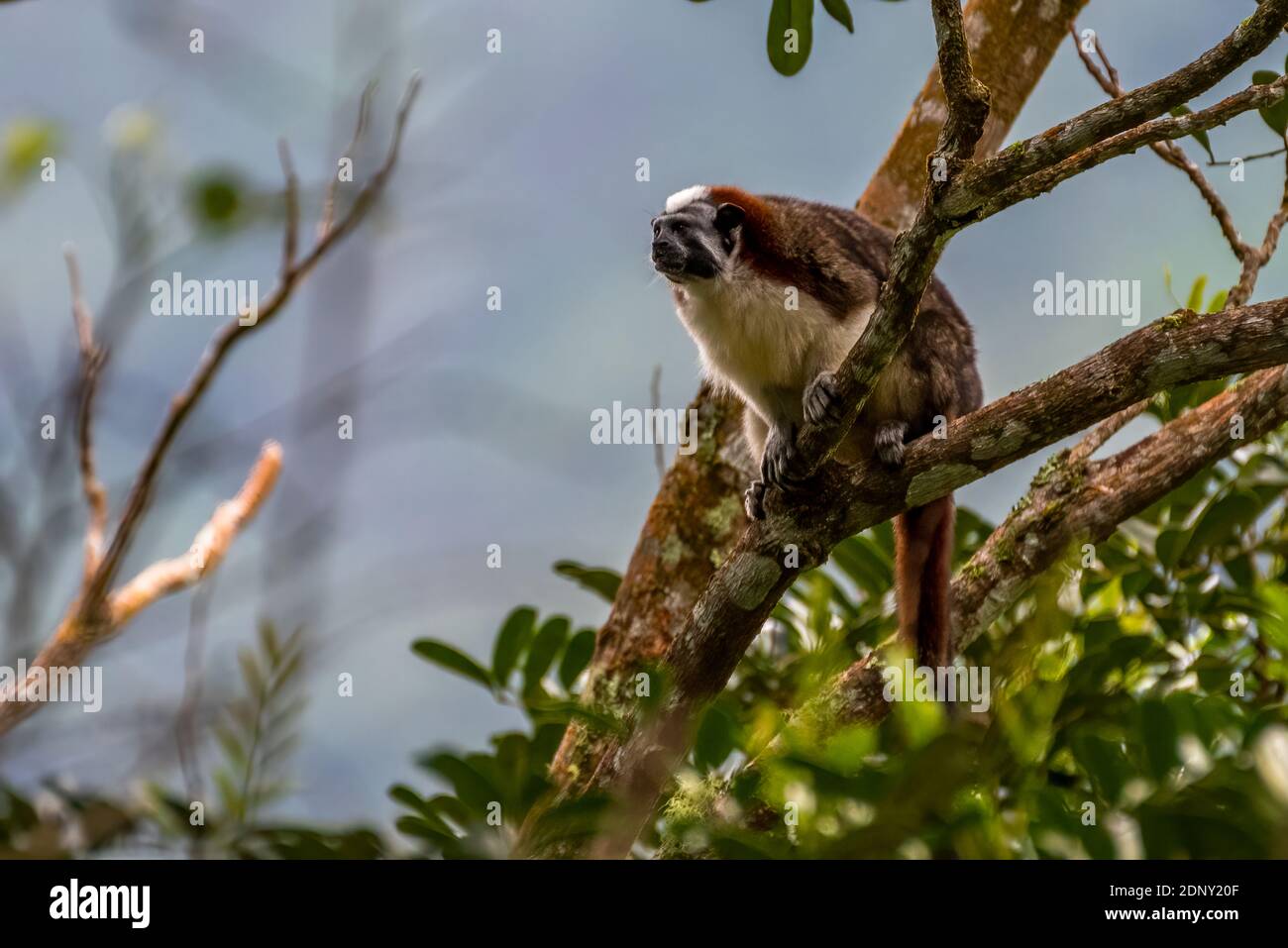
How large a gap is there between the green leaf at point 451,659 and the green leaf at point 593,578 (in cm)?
55

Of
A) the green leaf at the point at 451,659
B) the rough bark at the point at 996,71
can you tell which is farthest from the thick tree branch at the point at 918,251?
the rough bark at the point at 996,71

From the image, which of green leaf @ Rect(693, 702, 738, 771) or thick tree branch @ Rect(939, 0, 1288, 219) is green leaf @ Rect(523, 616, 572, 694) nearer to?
green leaf @ Rect(693, 702, 738, 771)

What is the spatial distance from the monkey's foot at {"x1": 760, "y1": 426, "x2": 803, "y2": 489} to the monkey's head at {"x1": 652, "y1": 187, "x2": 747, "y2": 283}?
0.56m

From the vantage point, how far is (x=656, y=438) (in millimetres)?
4137

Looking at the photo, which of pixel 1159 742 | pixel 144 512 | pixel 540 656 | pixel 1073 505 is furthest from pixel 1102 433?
pixel 144 512

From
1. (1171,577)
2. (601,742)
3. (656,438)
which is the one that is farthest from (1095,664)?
(656,438)

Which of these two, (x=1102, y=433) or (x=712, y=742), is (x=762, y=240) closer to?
(x=1102, y=433)

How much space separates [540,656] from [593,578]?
50 centimetres

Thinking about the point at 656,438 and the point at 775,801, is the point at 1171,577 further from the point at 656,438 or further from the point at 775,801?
the point at 775,801

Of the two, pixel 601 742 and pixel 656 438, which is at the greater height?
pixel 656 438

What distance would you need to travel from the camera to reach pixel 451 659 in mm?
3729

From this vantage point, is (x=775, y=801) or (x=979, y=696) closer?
(x=775, y=801)

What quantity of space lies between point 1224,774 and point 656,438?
286 centimetres

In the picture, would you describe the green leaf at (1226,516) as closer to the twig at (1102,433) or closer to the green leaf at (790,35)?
the twig at (1102,433)
